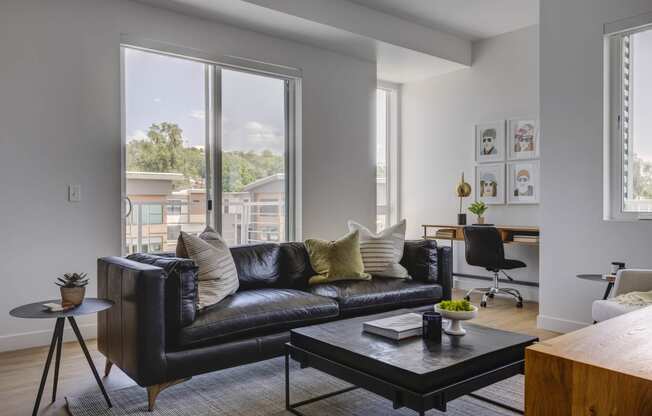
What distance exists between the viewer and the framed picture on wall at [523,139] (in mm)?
5057

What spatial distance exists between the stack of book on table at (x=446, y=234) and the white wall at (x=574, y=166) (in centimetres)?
144

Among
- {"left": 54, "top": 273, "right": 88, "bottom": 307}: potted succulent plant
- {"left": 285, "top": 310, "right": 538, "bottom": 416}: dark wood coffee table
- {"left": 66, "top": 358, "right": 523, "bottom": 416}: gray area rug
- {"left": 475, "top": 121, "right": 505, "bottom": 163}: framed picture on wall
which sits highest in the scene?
{"left": 475, "top": 121, "right": 505, "bottom": 163}: framed picture on wall

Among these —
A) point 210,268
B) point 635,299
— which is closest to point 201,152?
point 210,268

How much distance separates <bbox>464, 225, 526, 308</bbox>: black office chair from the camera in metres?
4.65

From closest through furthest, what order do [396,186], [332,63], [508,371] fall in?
[508,371] → [332,63] → [396,186]

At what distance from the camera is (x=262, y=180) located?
15.5 ft

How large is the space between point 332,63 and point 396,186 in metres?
1.95

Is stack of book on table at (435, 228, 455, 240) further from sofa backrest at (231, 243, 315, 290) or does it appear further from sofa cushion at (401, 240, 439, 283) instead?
sofa backrest at (231, 243, 315, 290)

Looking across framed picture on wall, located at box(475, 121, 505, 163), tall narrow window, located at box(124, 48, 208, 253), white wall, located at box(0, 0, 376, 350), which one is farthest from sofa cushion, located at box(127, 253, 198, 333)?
framed picture on wall, located at box(475, 121, 505, 163)

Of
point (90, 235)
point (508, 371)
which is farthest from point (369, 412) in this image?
point (90, 235)

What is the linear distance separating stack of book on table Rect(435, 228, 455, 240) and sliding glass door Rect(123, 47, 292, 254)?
172 cm

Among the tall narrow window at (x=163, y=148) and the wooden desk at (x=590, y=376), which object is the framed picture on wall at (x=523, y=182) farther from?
the wooden desk at (x=590, y=376)

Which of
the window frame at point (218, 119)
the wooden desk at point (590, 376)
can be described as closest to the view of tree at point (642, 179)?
the window frame at point (218, 119)

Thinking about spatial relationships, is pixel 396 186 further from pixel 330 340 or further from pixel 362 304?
pixel 330 340
